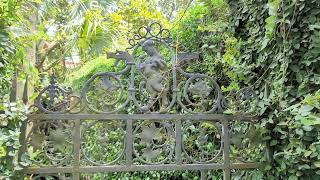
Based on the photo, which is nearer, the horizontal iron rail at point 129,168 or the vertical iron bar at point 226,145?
the horizontal iron rail at point 129,168

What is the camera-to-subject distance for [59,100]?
6.95 ft

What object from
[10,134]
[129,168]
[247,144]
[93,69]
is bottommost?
[129,168]

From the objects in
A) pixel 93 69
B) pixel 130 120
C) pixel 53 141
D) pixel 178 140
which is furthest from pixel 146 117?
pixel 93 69

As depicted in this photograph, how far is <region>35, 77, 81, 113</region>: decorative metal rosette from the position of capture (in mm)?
2033

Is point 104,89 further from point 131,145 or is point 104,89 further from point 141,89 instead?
point 131,145

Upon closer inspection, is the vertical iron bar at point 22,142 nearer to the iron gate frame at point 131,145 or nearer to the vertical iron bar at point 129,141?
the iron gate frame at point 131,145

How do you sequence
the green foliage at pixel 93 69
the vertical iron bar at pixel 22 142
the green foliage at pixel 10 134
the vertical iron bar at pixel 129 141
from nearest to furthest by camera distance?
the green foliage at pixel 10 134 < the vertical iron bar at pixel 22 142 < the vertical iron bar at pixel 129 141 < the green foliage at pixel 93 69

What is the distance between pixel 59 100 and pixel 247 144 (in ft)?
3.75

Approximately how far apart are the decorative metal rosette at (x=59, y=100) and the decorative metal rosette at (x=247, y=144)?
0.94 meters

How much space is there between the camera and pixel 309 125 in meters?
1.75

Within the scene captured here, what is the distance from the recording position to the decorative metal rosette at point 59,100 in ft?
6.67

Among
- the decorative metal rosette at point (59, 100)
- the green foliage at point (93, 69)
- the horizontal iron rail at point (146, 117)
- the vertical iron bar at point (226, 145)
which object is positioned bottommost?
the vertical iron bar at point (226, 145)

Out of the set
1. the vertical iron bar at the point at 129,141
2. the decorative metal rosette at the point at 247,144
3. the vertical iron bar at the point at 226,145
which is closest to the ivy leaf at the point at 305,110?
the decorative metal rosette at the point at 247,144

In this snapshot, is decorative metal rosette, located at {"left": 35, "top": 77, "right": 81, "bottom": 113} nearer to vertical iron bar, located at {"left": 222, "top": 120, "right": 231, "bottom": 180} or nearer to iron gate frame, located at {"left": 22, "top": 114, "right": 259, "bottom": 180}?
iron gate frame, located at {"left": 22, "top": 114, "right": 259, "bottom": 180}
